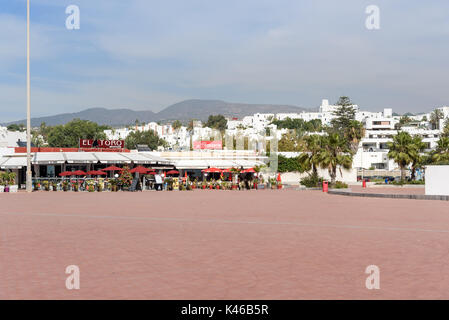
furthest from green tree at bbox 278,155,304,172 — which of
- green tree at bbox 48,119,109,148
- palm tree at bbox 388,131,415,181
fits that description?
green tree at bbox 48,119,109,148

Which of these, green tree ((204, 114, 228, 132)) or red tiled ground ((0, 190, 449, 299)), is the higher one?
green tree ((204, 114, 228, 132))

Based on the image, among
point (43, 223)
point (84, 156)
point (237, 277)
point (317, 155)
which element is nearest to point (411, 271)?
point (237, 277)

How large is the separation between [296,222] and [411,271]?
23.8 feet

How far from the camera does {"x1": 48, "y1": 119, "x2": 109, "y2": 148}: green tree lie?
4190 inches

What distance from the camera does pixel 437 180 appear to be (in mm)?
26203

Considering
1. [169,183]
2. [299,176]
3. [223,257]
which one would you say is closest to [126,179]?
[169,183]

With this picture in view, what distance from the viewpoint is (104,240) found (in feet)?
35.9

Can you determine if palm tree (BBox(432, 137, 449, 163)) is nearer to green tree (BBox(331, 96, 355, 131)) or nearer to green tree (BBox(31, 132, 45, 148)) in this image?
green tree (BBox(331, 96, 355, 131))

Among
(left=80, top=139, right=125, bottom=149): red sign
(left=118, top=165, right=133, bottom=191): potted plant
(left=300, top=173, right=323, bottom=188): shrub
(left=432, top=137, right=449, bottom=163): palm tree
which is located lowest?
(left=300, top=173, right=323, bottom=188): shrub

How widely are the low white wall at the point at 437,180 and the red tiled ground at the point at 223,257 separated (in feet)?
37.6

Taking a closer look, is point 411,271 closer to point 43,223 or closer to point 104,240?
point 104,240

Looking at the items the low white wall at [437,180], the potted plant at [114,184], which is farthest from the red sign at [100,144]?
the low white wall at [437,180]

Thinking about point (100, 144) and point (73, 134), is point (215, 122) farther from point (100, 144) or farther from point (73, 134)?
point (100, 144)

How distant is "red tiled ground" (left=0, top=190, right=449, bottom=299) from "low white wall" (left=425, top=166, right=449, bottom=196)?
Answer: 37.6 ft
